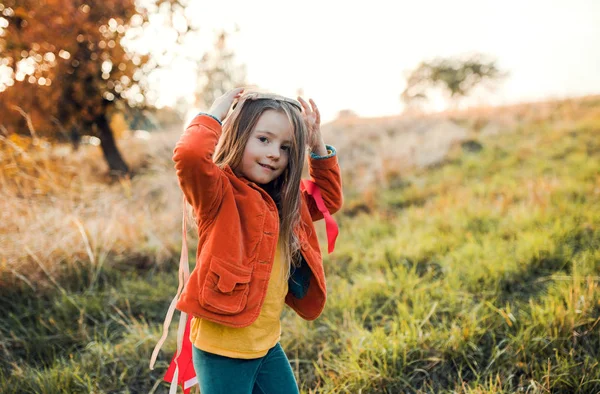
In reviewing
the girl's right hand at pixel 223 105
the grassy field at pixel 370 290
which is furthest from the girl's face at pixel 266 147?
the grassy field at pixel 370 290

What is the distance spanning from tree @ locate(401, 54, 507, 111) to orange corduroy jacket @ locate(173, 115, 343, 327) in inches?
1174

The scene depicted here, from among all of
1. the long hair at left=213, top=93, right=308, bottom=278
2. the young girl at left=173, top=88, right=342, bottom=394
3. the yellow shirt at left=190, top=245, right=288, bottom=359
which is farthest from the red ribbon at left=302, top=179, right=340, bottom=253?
the yellow shirt at left=190, top=245, right=288, bottom=359

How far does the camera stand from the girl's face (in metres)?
1.67

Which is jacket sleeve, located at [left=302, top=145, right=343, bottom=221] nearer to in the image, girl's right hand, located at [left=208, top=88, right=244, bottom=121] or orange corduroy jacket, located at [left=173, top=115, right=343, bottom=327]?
orange corduroy jacket, located at [left=173, top=115, right=343, bottom=327]

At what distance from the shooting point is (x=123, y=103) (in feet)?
22.7

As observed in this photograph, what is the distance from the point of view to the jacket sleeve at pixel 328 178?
192 centimetres

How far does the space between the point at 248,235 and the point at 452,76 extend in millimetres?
33600

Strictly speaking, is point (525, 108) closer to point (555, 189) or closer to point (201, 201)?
point (555, 189)

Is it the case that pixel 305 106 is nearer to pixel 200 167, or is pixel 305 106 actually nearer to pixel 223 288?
pixel 200 167

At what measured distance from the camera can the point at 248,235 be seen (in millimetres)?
1617

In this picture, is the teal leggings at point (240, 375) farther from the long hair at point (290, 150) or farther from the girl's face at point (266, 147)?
the girl's face at point (266, 147)

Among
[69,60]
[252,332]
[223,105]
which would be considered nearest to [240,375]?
[252,332]

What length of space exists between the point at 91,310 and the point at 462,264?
10.2 feet

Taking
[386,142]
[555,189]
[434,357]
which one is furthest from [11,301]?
[386,142]
